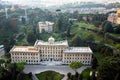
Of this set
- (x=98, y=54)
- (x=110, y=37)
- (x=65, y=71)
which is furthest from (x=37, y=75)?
(x=110, y=37)

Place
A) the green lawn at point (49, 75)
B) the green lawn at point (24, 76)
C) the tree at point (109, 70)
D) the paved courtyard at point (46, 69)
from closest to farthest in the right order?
the tree at point (109, 70)
the green lawn at point (24, 76)
the green lawn at point (49, 75)
the paved courtyard at point (46, 69)

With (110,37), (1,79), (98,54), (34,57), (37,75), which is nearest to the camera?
(1,79)

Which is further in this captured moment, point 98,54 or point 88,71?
point 98,54

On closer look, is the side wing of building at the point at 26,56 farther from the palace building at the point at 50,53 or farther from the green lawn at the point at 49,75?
the green lawn at the point at 49,75

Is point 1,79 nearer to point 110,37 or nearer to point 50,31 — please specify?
point 110,37

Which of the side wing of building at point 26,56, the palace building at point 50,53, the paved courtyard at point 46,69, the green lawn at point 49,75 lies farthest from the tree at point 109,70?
the side wing of building at point 26,56

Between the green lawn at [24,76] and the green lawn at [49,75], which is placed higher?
the green lawn at [24,76]
